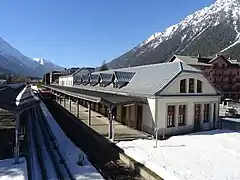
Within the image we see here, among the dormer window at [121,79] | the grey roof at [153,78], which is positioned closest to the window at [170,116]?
the grey roof at [153,78]

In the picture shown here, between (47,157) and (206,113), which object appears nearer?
(47,157)

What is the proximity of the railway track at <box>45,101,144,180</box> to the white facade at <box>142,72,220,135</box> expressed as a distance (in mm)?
3932

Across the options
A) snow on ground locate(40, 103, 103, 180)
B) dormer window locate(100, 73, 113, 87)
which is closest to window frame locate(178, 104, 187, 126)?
snow on ground locate(40, 103, 103, 180)

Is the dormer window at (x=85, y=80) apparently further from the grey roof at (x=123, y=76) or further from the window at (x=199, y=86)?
the window at (x=199, y=86)

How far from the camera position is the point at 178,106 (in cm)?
1819

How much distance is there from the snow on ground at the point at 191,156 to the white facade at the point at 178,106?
1.18m

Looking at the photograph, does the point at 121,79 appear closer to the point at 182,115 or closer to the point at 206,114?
the point at 182,115

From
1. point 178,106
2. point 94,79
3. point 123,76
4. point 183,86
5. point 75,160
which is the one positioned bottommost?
point 75,160

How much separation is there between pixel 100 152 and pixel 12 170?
539cm

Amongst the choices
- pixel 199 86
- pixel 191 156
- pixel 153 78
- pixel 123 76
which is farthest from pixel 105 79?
pixel 191 156

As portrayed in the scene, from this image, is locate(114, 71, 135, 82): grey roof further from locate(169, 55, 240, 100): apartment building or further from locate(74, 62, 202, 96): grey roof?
locate(169, 55, 240, 100): apartment building

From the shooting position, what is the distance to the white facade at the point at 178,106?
17.3 m

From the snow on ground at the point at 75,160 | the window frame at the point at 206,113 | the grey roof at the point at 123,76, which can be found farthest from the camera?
the grey roof at the point at 123,76

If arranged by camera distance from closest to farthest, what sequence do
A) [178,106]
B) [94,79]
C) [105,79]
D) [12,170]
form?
[12,170] < [178,106] < [105,79] < [94,79]
